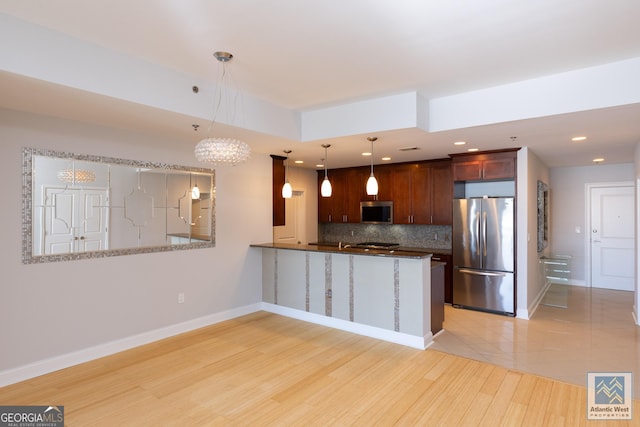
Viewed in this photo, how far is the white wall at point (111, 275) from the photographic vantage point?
3223 mm

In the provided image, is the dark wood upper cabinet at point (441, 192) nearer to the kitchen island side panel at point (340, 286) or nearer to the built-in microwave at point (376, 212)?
the built-in microwave at point (376, 212)

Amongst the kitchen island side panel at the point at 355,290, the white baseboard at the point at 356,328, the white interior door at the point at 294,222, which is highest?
the white interior door at the point at 294,222

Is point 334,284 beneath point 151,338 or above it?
above

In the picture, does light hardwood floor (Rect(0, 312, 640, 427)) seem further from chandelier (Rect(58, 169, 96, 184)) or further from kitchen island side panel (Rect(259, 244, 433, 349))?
chandelier (Rect(58, 169, 96, 184))

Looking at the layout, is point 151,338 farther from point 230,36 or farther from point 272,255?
point 230,36

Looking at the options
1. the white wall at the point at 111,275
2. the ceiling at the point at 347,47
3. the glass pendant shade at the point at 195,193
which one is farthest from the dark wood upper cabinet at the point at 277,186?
the ceiling at the point at 347,47

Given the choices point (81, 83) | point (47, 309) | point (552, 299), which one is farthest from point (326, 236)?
point (81, 83)

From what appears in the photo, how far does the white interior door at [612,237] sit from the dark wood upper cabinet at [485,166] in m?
3.19

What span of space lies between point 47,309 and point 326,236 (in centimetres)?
532

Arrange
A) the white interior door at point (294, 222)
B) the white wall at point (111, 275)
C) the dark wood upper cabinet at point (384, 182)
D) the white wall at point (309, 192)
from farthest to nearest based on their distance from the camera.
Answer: the white wall at point (309, 192), the white interior door at point (294, 222), the dark wood upper cabinet at point (384, 182), the white wall at point (111, 275)

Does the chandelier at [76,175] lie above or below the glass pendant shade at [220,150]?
below

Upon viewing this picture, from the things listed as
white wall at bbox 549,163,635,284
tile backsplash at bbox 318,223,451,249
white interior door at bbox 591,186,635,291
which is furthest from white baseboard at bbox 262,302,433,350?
white interior door at bbox 591,186,635,291

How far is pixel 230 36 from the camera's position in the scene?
260cm

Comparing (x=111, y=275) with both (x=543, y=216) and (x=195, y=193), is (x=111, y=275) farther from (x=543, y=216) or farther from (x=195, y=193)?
(x=543, y=216)
